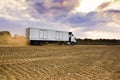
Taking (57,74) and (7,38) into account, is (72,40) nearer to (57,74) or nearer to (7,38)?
(7,38)

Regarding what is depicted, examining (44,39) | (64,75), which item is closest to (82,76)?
(64,75)

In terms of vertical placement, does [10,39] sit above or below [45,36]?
below

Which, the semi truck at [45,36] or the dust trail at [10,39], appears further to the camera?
the dust trail at [10,39]

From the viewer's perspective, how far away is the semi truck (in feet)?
152

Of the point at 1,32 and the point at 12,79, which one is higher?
the point at 1,32

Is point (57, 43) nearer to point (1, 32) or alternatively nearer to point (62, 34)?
point (62, 34)

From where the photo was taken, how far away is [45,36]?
4919 cm

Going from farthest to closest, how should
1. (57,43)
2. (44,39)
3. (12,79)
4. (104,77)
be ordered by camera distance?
(57,43), (44,39), (104,77), (12,79)

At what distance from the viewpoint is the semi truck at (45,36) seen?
46375 mm

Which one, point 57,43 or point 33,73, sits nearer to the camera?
point 33,73

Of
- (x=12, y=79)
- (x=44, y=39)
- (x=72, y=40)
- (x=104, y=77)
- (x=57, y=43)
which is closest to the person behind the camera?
(x=12, y=79)

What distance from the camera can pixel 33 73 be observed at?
1343cm

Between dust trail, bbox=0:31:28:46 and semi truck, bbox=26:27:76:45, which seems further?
dust trail, bbox=0:31:28:46

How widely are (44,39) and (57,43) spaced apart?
5.75 m
